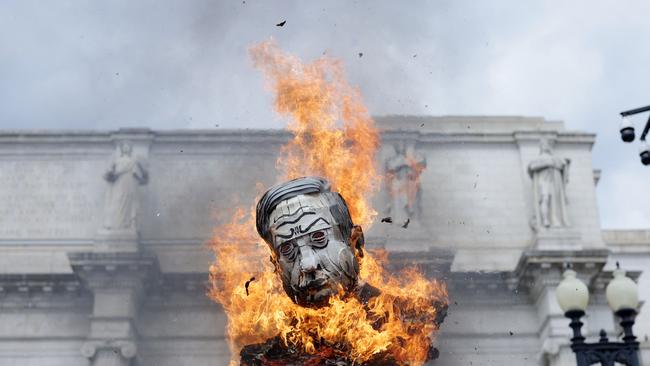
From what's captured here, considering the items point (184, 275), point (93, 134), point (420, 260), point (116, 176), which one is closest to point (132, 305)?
point (184, 275)

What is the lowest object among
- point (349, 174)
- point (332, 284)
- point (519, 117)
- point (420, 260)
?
point (332, 284)

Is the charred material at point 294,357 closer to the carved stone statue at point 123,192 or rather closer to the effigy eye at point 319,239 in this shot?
the effigy eye at point 319,239

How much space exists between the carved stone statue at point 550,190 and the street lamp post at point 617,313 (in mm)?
13934

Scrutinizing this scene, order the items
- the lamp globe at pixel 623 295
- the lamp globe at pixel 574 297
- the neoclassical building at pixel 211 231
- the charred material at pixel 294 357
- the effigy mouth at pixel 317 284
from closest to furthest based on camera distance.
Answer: the effigy mouth at pixel 317 284 < the charred material at pixel 294 357 < the lamp globe at pixel 623 295 < the lamp globe at pixel 574 297 < the neoclassical building at pixel 211 231

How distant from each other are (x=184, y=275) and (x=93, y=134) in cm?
524

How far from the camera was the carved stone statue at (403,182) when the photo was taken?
26.0 m

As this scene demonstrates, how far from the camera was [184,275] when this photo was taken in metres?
25.1

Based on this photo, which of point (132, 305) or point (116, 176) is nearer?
point (132, 305)

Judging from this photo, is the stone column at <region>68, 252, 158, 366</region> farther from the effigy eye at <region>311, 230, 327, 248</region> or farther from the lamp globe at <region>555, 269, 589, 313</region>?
the effigy eye at <region>311, 230, 327, 248</region>

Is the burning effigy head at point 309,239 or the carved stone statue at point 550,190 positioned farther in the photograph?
the carved stone statue at point 550,190

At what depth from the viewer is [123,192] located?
2608 centimetres

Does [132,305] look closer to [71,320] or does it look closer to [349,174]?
[71,320]

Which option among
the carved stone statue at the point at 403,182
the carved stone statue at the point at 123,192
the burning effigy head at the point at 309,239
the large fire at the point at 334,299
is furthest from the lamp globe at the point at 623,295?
the carved stone statue at the point at 123,192

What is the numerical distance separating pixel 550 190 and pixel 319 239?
2029 centimetres
